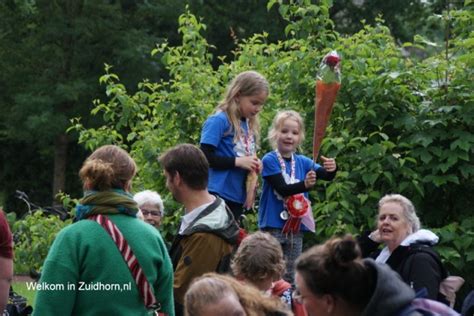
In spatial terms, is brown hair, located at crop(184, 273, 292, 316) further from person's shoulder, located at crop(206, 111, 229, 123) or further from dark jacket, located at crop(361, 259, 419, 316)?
person's shoulder, located at crop(206, 111, 229, 123)

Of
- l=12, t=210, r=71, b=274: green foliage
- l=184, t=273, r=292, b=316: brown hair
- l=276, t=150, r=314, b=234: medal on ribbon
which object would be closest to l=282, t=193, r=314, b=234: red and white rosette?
l=276, t=150, r=314, b=234: medal on ribbon

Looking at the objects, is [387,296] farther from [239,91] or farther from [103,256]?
[239,91]

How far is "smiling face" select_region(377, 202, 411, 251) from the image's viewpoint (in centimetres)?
752

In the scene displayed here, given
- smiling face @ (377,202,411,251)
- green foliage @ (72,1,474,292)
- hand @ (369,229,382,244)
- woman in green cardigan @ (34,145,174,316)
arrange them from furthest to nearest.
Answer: green foliage @ (72,1,474,292)
hand @ (369,229,382,244)
smiling face @ (377,202,411,251)
woman in green cardigan @ (34,145,174,316)

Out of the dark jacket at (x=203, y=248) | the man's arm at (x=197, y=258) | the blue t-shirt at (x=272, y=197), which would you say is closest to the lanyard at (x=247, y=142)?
the blue t-shirt at (x=272, y=197)

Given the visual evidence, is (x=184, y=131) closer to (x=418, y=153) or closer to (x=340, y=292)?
(x=418, y=153)

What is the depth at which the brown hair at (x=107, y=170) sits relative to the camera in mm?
5359

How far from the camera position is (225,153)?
816 cm

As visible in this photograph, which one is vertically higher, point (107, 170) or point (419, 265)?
point (107, 170)

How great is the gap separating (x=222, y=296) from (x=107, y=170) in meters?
0.97

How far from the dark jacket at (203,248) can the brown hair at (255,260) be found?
13 centimetres

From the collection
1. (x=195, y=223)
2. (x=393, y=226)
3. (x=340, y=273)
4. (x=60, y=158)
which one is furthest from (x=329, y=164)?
(x=60, y=158)

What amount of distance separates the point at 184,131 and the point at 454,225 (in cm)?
284

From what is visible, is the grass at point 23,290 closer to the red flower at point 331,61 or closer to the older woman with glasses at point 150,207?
the older woman with glasses at point 150,207
